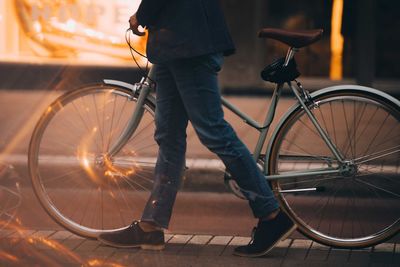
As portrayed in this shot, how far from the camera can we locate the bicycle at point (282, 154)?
452 centimetres

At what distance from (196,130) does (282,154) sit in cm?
48

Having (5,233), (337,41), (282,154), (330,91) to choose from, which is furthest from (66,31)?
(330,91)

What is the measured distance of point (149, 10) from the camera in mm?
4273

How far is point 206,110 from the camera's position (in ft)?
14.3

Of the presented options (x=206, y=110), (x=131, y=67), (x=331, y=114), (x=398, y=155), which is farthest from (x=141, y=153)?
(x=131, y=67)

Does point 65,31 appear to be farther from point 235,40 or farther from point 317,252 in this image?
point 317,252

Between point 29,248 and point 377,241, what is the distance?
178 cm

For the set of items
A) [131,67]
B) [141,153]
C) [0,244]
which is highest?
[141,153]

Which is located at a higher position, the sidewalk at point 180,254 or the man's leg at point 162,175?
the man's leg at point 162,175

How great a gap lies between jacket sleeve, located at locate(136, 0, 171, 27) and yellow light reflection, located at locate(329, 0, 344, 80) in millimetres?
6963

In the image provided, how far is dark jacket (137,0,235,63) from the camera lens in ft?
14.0

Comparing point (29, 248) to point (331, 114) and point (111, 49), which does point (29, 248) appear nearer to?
point (331, 114)

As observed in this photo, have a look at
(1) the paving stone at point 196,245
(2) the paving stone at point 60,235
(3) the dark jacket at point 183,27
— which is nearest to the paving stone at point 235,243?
(1) the paving stone at point 196,245

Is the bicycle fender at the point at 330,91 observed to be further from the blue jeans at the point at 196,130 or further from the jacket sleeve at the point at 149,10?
the jacket sleeve at the point at 149,10
